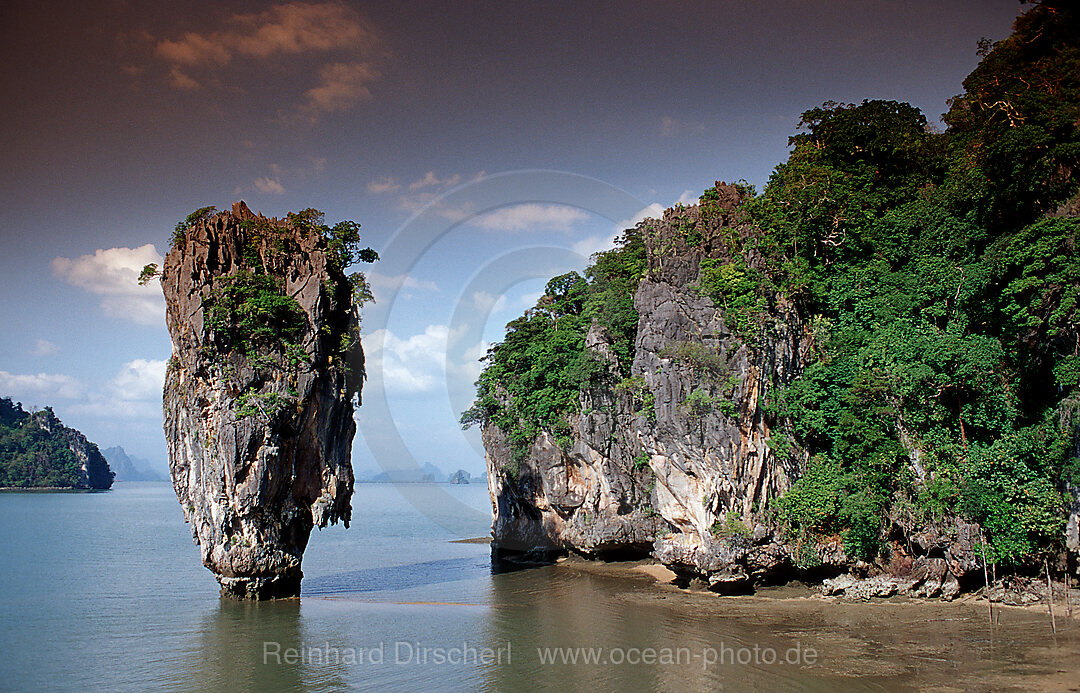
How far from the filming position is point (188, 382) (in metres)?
23.0

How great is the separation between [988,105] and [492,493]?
28932 mm

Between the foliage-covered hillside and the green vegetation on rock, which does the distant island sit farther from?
the foliage-covered hillside

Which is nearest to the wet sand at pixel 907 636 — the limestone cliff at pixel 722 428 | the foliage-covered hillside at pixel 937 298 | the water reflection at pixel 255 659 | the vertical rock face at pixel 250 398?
the limestone cliff at pixel 722 428

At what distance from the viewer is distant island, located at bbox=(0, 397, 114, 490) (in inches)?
3905

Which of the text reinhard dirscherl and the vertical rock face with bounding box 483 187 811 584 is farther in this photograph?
the vertical rock face with bounding box 483 187 811 584

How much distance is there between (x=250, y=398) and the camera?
2250 cm

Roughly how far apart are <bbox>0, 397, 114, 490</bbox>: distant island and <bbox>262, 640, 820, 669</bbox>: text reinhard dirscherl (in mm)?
107550

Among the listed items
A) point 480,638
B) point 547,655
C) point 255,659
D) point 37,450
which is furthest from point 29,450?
point 547,655

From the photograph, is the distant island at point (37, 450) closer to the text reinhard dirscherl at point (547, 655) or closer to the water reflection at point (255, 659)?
the water reflection at point (255, 659)

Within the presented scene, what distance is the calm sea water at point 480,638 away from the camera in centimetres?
1501

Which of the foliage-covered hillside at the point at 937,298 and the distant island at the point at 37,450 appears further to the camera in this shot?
the distant island at the point at 37,450

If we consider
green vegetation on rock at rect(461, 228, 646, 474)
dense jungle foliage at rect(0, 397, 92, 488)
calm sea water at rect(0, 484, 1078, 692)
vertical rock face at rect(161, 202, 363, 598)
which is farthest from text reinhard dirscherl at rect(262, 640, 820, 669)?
dense jungle foliage at rect(0, 397, 92, 488)

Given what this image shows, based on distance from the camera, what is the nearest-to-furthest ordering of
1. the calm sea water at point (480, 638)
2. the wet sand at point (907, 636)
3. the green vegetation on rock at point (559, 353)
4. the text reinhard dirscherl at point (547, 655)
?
the wet sand at point (907, 636), the calm sea water at point (480, 638), the text reinhard dirscherl at point (547, 655), the green vegetation on rock at point (559, 353)

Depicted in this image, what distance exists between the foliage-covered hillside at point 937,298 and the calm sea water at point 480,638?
3.20m
